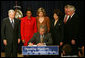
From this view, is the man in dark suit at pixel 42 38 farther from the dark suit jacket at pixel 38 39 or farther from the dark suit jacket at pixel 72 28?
the dark suit jacket at pixel 72 28

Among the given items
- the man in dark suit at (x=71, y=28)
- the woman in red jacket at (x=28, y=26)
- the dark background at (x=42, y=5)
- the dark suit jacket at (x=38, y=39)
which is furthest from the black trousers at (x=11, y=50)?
the man in dark suit at (x=71, y=28)

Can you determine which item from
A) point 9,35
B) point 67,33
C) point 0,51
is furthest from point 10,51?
point 67,33

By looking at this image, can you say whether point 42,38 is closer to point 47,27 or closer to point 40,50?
point 40,50

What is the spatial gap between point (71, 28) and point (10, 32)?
142 cm

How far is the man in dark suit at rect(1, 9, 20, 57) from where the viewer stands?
549 cm

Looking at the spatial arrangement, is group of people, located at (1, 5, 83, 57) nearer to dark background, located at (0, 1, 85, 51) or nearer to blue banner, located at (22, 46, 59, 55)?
blue banner, located at (22, 46, 59, 55)

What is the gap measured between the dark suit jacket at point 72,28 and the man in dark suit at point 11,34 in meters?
1.15

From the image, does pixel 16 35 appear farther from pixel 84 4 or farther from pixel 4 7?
pixel 84 4

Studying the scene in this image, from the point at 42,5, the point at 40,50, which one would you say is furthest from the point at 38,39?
the point at 42,5

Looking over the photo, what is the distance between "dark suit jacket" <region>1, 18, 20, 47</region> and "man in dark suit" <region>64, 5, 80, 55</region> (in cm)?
115

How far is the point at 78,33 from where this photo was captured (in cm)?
542

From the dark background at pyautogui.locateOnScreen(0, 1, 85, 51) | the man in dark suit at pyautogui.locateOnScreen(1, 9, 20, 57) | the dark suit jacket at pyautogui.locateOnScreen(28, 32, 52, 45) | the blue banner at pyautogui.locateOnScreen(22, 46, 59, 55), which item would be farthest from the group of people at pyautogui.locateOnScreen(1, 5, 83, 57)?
the dark background at pyautogui.locateOnScreen(0, 1, 85, 51)

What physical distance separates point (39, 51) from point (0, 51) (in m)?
1.99

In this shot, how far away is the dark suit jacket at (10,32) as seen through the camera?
5.49 meters
